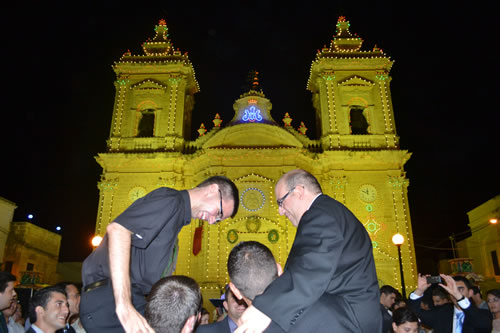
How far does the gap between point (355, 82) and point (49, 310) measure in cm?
2630

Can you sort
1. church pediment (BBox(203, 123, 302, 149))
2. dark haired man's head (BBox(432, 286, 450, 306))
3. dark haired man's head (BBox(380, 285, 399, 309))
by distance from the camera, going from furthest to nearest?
church pediment (BBox(203, 123, 302, 149)) → dark haired man's head (BBox(380, 285, 399, 309)) → dark haired man's head (BBox(432, 286, 450, 306))

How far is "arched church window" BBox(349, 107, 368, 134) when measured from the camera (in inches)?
1099

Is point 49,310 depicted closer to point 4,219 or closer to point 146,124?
point 146,124

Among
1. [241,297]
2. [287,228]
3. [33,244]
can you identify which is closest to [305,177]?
[241,297]

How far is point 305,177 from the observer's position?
386 cm

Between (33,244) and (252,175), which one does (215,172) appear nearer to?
(252,175)

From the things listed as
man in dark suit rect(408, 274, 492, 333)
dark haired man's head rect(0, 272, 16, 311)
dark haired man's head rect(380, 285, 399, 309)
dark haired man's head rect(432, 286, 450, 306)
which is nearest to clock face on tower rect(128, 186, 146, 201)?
dark haired man's head rect(0, 272, 16, 311)

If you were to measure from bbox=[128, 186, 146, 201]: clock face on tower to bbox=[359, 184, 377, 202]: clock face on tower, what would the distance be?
1461cm

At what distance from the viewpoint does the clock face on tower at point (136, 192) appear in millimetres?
25484

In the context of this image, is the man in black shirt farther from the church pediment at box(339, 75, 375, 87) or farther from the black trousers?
the church pediment at box(339, 75, 375, 87)

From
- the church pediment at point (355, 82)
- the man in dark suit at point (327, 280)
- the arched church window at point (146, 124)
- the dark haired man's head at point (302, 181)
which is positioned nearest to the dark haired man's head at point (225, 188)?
the dark haired man's head at point (302, 181)

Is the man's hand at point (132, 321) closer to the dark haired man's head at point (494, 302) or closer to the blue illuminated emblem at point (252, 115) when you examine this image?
the dark haired man's head at point (494, 302)

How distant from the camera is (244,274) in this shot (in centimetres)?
328

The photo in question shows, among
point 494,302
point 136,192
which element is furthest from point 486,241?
point 494,302
